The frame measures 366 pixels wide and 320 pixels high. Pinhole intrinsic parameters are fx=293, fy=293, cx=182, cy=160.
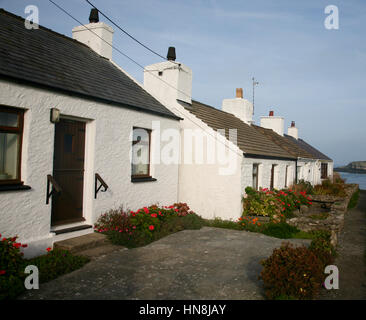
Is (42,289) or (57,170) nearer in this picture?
(42,289)

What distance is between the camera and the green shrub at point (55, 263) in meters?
5.21

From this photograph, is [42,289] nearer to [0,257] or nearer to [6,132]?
[0,257]

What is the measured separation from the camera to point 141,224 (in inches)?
324

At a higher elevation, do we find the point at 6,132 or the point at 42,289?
the point at 6,132

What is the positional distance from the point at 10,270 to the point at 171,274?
8.89ft

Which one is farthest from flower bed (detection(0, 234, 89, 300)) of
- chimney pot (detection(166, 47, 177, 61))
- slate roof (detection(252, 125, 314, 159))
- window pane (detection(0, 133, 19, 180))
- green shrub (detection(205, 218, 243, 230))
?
slate roof (detection(252, 125, 314, 159))

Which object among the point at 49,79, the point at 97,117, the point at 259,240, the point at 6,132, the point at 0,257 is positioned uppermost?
the point at 49,79

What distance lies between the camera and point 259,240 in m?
8.34

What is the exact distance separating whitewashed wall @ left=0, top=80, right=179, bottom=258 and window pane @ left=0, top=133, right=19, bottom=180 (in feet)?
0.54

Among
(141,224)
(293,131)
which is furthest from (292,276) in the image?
(293,131)

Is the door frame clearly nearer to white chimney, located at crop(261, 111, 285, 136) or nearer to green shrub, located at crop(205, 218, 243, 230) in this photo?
green shrub, located at crop(205, 218, 243, 230)
